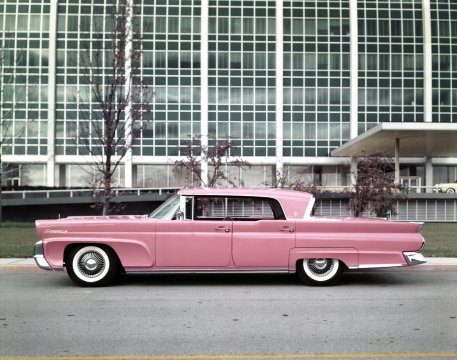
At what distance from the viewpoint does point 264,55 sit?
53500mm

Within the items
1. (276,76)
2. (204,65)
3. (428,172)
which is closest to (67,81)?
(204,65)

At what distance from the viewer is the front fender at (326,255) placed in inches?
309

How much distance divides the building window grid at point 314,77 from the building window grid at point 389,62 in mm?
1891

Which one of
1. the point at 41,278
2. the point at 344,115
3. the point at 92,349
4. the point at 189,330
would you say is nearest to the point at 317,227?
the point at 189,330

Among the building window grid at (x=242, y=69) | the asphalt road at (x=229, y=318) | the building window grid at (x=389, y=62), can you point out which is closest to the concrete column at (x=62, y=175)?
the building window grid at (x=242, y=69)

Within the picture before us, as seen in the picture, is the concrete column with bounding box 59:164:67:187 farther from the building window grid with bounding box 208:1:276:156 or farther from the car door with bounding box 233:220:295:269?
the car door with bounding box 233:220:295:269

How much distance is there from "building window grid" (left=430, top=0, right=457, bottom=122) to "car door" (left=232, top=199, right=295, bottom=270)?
50.3 meters

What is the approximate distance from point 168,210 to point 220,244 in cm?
102

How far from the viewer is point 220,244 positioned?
780 centimetres

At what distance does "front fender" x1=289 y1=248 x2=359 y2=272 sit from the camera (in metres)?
7.84

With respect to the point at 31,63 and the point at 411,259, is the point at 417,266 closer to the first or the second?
the point at 411,259

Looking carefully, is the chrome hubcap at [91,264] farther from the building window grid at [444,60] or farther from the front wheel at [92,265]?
the building window grid at [444,60]

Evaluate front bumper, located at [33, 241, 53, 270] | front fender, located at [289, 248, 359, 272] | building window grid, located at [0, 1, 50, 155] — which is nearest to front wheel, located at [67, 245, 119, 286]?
front bumper, located at [33, 241, 53, 270]

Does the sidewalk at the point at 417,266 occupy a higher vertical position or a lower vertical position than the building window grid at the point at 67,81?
lower
